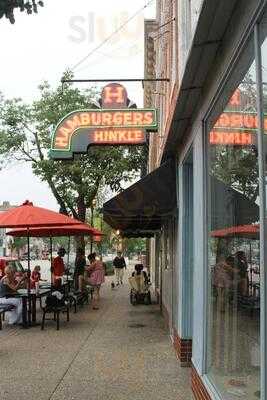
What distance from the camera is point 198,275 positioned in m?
6.85

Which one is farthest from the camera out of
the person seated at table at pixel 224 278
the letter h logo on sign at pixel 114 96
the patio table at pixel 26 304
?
the patio table at pixel 26 304

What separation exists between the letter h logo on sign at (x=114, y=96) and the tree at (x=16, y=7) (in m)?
7.92

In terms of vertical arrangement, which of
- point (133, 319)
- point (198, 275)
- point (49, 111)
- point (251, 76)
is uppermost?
point (49, 111)

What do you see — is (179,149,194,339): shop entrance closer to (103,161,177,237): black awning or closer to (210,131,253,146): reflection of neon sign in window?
(103,161,177,237): black awning

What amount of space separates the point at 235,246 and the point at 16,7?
2.50 m

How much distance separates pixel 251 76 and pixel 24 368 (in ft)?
18.9

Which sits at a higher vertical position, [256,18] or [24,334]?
[256,18]

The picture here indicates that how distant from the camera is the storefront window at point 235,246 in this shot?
425 centimetres

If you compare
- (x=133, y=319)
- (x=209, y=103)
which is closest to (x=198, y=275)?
(x=209, y=103)

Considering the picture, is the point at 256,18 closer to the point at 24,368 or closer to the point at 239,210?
the point at 239,210

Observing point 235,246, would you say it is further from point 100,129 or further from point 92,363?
point 100,129

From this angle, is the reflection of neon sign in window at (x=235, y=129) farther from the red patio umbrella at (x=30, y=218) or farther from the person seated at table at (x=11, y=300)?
the person seated at table at (x=11, y=300)

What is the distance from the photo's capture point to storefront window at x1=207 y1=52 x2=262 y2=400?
425cm

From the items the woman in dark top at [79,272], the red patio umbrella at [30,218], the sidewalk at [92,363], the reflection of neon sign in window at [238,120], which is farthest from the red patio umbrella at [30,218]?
the reflection of neon sign in window at [238,120]
